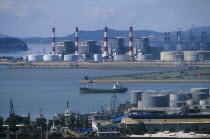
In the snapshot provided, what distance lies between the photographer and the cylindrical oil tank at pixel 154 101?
12.2m

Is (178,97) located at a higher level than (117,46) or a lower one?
lower

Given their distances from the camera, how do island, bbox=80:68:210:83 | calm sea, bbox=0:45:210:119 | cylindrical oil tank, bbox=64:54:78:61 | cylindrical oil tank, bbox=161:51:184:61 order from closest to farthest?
1. calm sea, bbox=0:45:210:119
2. island, bbox=80:68:210:83
3. cylindrical oil tank, bbox=161:51:184:61
4. cylindrical oil tank, bbox=64:54:78:61

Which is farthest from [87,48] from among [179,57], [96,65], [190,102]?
[190,102]

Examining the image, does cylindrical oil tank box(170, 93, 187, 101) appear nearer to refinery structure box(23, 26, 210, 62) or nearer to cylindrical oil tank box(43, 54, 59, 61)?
refinery structure box(23, 26, 210, 62)

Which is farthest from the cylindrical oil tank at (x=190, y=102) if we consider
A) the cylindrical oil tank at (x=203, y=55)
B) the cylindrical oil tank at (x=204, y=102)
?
the cylindrical oil tank at (x=203, y=55)

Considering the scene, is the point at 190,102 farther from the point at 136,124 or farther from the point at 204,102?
the point at 136,124

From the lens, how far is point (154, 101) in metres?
12.3

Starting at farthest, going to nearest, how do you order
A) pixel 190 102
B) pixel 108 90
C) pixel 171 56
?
pixel 171 56, pixel 108 90, pixel 190 102

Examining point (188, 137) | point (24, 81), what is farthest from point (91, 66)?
point (188, 137)

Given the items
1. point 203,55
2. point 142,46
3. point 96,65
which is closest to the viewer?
point 96,65

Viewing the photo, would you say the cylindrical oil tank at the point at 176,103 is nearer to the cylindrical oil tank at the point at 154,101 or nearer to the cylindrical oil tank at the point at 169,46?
the cylindrical oil tank at the point at 154,101

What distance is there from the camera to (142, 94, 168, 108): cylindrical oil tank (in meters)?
12.2

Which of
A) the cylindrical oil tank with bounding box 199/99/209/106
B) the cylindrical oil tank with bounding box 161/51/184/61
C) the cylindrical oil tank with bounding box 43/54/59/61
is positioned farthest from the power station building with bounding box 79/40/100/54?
the cylindrical oil tank with bounding box 199/99/209/106

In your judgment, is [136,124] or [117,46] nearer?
[136,124]
